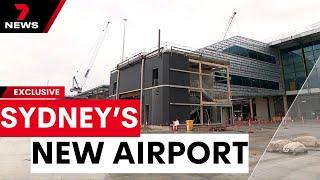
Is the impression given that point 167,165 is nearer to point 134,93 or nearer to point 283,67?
point 134,93

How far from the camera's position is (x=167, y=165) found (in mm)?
10094

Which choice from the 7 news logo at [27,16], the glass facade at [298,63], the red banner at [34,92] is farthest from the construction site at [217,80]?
the 7 news logo at [27,16]

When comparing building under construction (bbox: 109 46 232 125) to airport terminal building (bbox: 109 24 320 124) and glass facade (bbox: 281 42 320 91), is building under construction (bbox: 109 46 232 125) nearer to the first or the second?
airport terminal building (bbox: 109 24 320 124)

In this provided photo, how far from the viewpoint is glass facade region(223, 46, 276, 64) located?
56.7 m

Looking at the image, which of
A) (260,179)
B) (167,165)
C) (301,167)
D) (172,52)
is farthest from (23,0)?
(172,52)

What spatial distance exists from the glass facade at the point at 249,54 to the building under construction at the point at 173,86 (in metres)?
14.0

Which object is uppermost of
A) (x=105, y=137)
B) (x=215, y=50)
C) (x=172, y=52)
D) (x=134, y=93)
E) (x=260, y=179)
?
(x=215, y=50)

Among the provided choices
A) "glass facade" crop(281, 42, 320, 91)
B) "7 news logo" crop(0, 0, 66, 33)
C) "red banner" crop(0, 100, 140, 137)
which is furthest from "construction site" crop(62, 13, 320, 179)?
"7 news logo" crop(0, 0, 66, 33)

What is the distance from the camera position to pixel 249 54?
59.0 metres

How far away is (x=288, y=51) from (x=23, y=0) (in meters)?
61.5

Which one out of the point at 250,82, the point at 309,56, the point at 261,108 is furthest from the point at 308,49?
the point at 261,108

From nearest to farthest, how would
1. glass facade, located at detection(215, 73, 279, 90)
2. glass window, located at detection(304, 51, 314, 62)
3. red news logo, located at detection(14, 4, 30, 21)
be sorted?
red news logo, located at detection(14, 4, 30, 21) < glass facade, located at detection(215, 73, 279, 90) < glass window, located at detection(304, 51, 314, 62)

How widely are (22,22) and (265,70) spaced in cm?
5782

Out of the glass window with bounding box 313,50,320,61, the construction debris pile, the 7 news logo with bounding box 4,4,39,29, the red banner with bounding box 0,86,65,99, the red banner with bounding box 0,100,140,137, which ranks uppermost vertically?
the glass window with bounding box 313,50,320,61
